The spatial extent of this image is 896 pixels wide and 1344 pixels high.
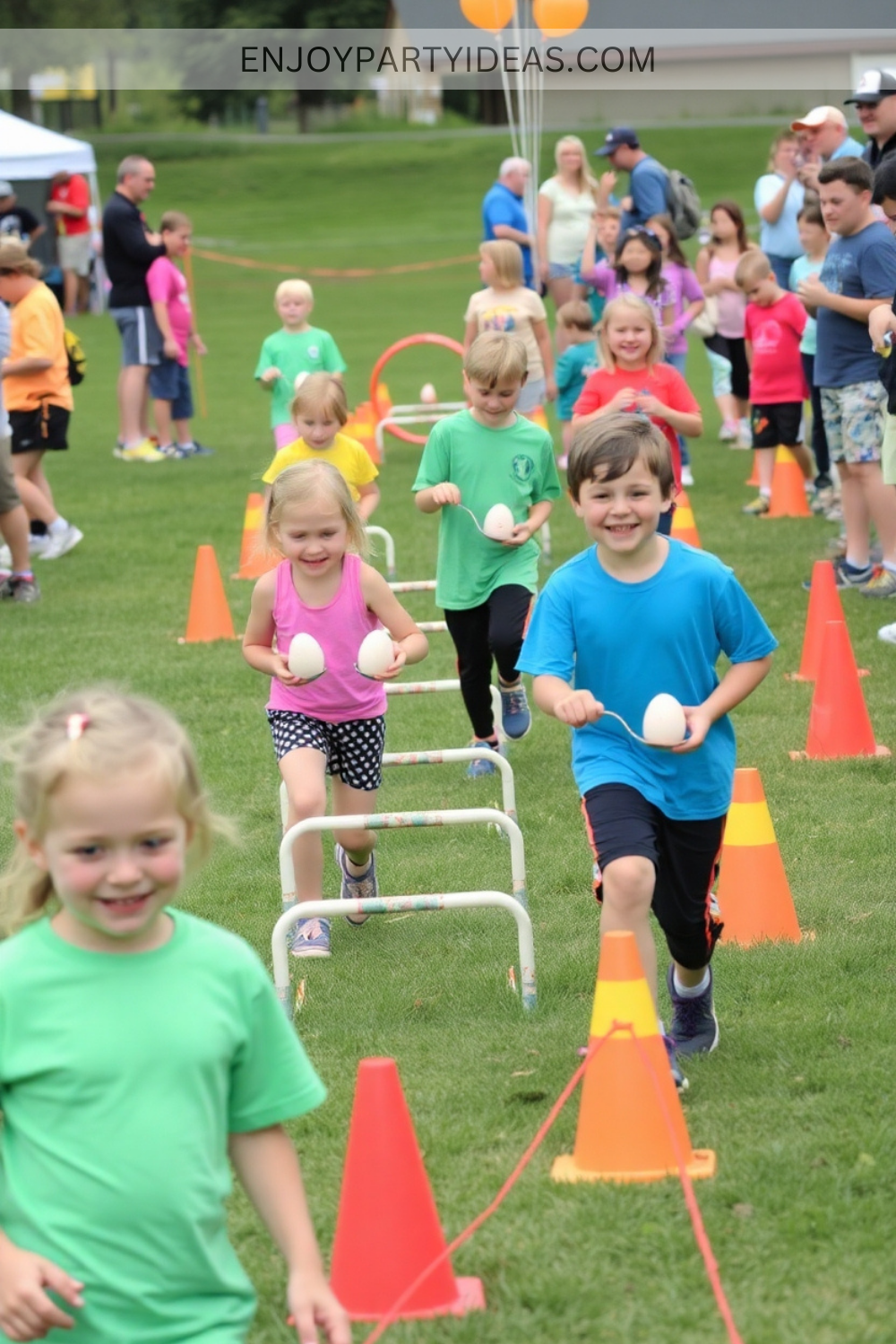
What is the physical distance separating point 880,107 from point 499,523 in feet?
13.6

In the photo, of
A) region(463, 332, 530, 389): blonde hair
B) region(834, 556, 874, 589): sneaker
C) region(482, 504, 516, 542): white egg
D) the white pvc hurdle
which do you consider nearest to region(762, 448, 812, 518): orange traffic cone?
region(834, 556, 874, 589): sneaker

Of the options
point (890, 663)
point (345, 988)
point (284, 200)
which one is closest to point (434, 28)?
point (284, 200)

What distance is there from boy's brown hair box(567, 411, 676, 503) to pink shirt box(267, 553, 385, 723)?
5.14 ft

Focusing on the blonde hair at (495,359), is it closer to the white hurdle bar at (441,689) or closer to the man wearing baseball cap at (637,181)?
the white hurdle bar at (441,689)

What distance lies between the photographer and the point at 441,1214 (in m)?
4.13

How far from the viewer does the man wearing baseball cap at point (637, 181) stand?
1549 centimetres

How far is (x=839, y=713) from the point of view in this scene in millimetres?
8039

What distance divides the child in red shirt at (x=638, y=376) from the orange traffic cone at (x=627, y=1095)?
5.08 m

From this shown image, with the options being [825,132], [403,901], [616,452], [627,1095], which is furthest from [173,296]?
[627,1095]

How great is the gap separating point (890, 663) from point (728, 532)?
4.19 metres

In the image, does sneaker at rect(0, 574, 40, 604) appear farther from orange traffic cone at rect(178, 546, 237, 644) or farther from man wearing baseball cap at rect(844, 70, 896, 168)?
man wearing baseball cap at rect(844, 70, 896, 168)

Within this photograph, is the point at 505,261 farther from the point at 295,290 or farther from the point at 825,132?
the point at 825,132

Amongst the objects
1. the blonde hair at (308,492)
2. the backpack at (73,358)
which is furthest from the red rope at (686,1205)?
the backpack at (73,358)

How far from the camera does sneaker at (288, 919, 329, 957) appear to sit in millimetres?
6012
